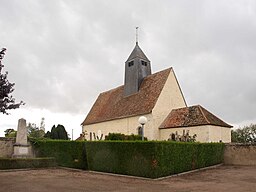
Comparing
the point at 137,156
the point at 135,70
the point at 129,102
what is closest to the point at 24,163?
the point at 137,156

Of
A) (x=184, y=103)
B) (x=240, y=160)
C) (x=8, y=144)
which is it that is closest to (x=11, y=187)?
(x=8, y=144)

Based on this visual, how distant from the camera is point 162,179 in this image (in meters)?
12.6

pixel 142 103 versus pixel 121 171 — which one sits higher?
pixel 142 103

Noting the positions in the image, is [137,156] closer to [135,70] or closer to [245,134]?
[135,70]

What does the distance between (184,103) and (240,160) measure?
10986mm

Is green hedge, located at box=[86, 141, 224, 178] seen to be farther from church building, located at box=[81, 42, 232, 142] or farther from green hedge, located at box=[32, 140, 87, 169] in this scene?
church building, located at box=[81, 42, 232, 142]

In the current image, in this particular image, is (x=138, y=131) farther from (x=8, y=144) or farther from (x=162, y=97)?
(x=8, y=144)

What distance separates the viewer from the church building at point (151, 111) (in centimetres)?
2402

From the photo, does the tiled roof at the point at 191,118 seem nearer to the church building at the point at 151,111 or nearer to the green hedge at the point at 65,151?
the church building at the point at 151,111

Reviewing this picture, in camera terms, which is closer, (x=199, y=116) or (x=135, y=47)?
(x=199, y=116)

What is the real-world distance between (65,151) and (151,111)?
33.0 feet

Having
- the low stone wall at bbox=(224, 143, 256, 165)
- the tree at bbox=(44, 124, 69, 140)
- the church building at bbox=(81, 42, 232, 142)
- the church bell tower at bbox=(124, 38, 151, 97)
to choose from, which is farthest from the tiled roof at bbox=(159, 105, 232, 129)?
the tree at bbox=(44, 124, 69, 140)

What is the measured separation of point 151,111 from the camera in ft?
83.9

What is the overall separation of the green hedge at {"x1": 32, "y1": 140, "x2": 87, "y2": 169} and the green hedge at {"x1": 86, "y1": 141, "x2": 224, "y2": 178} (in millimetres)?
927
